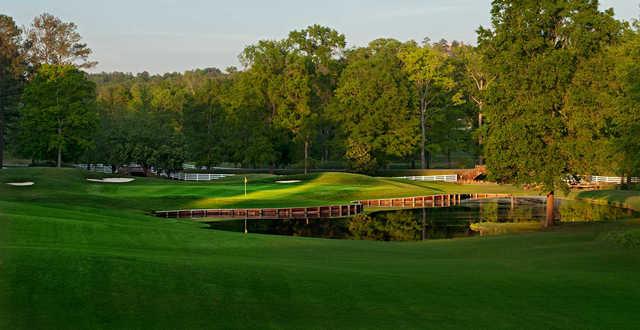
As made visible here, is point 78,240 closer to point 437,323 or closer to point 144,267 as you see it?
point 144,267

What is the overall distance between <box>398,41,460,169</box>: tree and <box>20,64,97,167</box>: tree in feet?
169

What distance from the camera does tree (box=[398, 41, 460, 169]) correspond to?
104 metres

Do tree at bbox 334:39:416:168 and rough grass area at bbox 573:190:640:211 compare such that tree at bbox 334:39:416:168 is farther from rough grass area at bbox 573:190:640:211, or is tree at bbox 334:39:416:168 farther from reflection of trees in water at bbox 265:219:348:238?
reflection of trees in water at bbox 265:219:348:238

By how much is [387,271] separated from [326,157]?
96.2m

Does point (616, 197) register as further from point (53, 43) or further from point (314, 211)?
point (53, 43)

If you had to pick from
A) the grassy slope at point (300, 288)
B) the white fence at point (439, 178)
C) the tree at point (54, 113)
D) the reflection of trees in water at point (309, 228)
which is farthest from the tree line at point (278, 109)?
the grassy slope at point (300, 288)

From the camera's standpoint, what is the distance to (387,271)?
20266 millimetres

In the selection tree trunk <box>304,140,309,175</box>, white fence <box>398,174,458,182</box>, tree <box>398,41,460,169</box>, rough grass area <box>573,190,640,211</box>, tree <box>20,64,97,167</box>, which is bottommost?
rough grass area <box>573,190,640,211</box>

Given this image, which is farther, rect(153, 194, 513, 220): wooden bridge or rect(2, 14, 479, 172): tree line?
rect(2, 14, 479, 172): tree line

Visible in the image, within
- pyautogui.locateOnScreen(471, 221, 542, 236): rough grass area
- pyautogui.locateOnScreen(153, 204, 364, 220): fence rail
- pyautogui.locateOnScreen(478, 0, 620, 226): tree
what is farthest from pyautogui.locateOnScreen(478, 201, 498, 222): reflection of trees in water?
pyautogui.locateOnScreen(478, 0, 620, 226): tree

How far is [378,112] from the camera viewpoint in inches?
3893

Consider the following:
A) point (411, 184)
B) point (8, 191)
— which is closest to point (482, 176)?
point (411, 184)

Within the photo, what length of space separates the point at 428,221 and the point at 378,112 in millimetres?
46920

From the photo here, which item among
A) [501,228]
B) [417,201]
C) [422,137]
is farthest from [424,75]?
[501,228]
